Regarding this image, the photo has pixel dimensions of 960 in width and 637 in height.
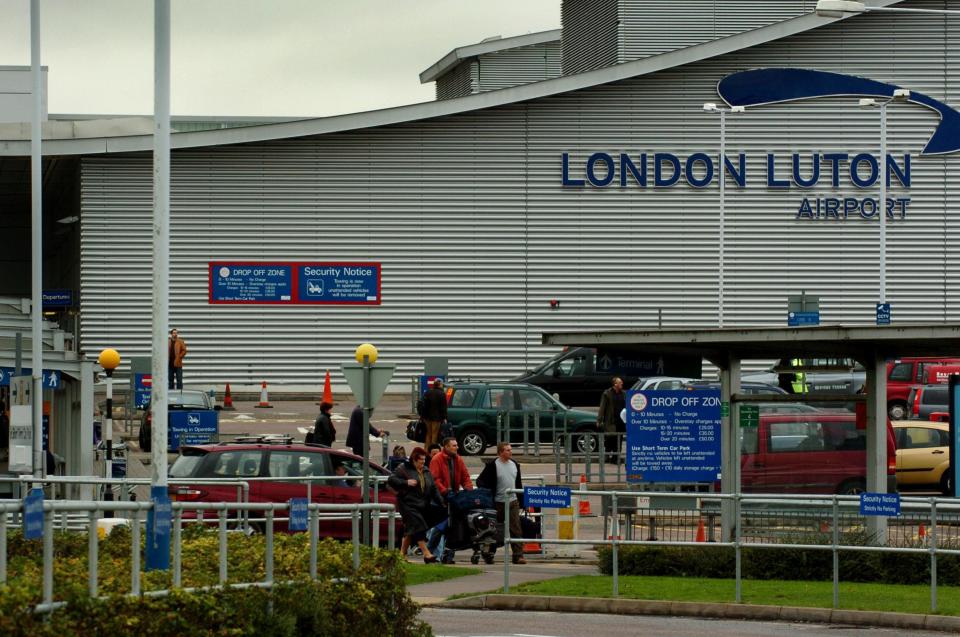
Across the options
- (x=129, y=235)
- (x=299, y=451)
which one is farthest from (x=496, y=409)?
(x=129, y=235)

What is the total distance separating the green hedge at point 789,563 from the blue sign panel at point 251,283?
2768 centimetres

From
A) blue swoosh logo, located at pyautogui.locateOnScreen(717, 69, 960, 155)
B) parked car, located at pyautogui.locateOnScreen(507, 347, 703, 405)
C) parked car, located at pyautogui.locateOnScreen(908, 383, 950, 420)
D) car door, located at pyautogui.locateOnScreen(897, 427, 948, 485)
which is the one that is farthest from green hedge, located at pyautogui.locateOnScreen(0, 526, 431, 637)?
blue swoosh logo, located at pyautogui.locateOnScreen(717, 69, 960, 155)

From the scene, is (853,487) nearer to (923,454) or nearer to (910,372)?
(923,454)

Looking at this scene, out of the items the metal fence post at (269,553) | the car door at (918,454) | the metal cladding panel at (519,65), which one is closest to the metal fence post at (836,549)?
the metal fence post at (269,553)

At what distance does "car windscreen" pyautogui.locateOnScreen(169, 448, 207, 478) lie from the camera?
2416 cm

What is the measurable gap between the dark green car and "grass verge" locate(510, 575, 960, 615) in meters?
15.4

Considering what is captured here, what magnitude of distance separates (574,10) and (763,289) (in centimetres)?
1311

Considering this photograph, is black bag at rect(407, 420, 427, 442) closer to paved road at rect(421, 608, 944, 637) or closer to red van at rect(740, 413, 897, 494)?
red van at rect(740, 413, 897, 494)

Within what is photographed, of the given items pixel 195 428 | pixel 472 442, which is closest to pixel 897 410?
pixel 472 442

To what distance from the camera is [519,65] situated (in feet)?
225

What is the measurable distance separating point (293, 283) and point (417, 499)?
2548 centimetres

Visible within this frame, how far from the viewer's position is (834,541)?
19.1 metres

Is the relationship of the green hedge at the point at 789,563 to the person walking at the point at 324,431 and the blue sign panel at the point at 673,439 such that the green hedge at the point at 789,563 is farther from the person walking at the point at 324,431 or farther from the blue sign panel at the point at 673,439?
the person walking at the point at 324,431

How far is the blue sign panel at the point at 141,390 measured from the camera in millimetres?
35875
